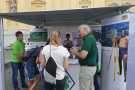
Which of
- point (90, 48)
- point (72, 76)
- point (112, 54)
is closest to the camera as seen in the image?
point (90, 48)

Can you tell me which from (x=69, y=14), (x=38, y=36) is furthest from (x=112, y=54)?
(x=38, y=36)

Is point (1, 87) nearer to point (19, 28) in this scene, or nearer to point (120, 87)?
point (120, 87)

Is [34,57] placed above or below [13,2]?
below

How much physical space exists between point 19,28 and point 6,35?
205 centimetres

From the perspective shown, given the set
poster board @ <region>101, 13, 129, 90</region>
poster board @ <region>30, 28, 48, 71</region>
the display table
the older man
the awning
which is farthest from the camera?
poster board @ <region>30, 28, 48, 71</region>

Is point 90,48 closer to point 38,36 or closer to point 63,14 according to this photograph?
point 63,14

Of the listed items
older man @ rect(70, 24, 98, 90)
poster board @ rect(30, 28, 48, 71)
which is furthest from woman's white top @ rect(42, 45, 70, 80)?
poster board @ rect(30, 28, 48, 71)

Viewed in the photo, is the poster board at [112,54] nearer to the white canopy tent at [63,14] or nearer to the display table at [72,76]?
the white canopy tent at [63,14]

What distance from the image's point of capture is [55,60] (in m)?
1.94

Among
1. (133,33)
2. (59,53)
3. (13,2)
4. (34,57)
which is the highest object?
(13,2)

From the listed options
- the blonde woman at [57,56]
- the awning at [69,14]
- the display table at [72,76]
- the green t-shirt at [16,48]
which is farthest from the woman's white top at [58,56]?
the green t-shirt at [16,48]

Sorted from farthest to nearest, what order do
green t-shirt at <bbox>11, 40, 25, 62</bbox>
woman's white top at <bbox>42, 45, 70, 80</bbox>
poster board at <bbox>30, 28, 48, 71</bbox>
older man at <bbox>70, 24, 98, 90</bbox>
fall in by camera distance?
poster board at <bbox>30, 28, 48, 71</bbox>, green t-shirt at <bbox>11, 40, 25, 62</bbox>, older man at <bbox>70, 24, 98, 90</bbox>, woman's white top at <bbox>42, 45, 70, 80</bbox>

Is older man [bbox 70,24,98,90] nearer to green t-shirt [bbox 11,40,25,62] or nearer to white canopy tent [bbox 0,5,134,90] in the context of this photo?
white canopy tent [bbox 0,5,134,90]

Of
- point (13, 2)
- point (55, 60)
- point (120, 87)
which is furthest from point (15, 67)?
point (13, 2)
